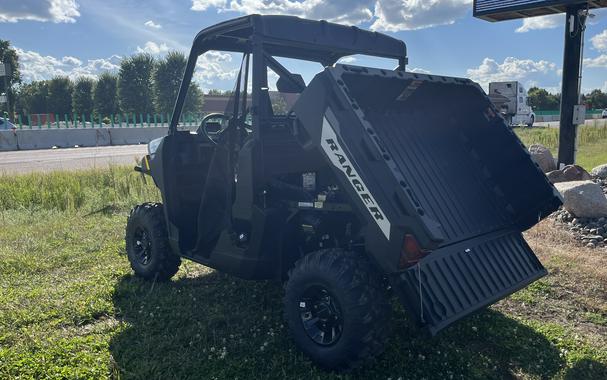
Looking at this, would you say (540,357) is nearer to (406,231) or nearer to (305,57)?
(406,231)

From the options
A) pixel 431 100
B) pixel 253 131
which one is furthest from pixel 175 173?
pixel 431 100

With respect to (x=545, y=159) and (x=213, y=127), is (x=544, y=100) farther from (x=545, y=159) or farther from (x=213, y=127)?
(x=213, y=127)

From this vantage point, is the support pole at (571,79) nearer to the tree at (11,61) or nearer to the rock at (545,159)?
the rock at (545,159)

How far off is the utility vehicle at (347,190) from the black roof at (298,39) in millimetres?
13

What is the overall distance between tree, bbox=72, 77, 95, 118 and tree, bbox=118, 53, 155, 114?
32.8ft

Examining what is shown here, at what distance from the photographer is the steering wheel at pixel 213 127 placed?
176 inches

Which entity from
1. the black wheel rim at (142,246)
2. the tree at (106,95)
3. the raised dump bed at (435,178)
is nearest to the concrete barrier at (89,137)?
the black wheel rim at (142,246)

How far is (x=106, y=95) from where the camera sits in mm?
55625

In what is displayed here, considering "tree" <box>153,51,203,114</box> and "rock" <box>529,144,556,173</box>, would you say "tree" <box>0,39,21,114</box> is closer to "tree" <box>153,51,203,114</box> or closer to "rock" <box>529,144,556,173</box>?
"tree" <box>153,51,203,114</box>

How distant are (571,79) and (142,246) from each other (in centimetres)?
894

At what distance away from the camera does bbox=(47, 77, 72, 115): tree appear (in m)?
60.0

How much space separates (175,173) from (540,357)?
11.1 ft

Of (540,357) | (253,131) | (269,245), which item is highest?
(253,131)

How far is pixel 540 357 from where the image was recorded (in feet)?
12.3
